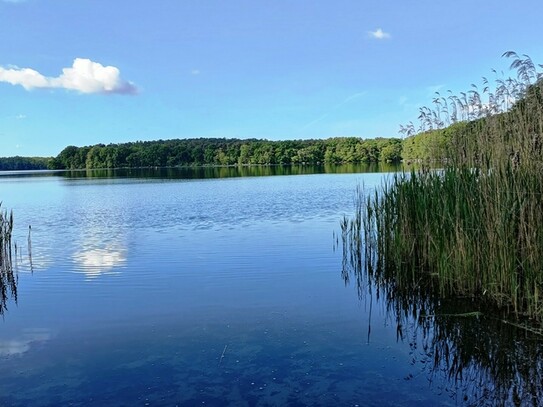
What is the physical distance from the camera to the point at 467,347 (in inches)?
209

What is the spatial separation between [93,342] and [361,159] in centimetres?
10847

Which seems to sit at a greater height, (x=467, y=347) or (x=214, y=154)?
(x=214, y=154)

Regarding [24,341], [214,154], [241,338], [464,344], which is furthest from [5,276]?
[214,154]

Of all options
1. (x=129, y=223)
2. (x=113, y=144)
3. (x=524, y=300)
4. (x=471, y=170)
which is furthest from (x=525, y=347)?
(x=113, y=144)

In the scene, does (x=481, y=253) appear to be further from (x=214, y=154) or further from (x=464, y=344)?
(x=214, y=154)

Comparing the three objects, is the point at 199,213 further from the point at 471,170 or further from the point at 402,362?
the point at 402,362

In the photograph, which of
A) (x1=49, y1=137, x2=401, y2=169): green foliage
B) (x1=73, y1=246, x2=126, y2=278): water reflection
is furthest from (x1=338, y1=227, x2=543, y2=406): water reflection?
(x1=49, y1=137, x2=401, y2=169): green foliage

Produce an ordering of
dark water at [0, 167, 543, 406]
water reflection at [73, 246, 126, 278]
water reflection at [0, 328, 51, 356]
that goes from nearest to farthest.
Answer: dark water at [0, 167, 543, 406] < water reflection at [0, 328, 51, 356] < water reflection at [73, 246, 126, 278]

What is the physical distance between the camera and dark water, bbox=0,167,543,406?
4520 mm

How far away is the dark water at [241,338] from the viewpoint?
4520 millimetres

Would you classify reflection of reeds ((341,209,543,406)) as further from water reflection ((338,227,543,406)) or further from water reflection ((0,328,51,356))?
water reflection ((0,328,51,356))

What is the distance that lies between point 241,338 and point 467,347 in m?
2.72

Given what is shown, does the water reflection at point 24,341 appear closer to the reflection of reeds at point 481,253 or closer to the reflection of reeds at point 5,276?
the reflection of reeds at point 5,276

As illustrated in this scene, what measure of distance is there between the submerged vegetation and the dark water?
1.63ft
